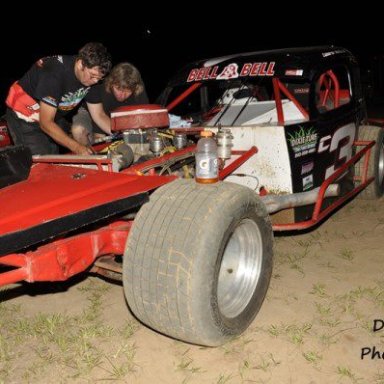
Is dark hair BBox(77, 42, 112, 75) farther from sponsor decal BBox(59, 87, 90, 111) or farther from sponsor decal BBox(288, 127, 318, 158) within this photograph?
sponsor decal BBox(288, 127, 318, 158)

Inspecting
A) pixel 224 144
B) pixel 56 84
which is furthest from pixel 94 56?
pixel 224 144

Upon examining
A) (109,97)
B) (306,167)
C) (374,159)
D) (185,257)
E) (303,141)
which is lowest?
(374,159)

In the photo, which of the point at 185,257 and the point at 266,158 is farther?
the point at 266,158

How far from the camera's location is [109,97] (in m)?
4.97

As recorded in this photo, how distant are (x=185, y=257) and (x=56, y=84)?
227 cm

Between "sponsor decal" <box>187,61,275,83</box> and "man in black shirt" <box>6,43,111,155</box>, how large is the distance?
0.92 meters

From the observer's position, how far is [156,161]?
3.16m

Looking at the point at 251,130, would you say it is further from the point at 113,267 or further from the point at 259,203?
the point at 113,267

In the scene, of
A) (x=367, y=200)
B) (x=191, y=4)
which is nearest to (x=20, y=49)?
(x=191, y=4)

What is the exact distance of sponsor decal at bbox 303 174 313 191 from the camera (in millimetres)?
3920

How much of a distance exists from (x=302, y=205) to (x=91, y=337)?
197cm

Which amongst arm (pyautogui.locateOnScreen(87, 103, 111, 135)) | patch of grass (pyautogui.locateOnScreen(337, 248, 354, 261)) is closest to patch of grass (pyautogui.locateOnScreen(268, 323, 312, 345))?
patch of grass (pyautogui.locateOnScreen(337, 248, 354, 261))

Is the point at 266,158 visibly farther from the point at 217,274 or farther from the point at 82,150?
the point at 217,274

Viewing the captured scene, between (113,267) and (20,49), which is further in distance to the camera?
(20,49)
